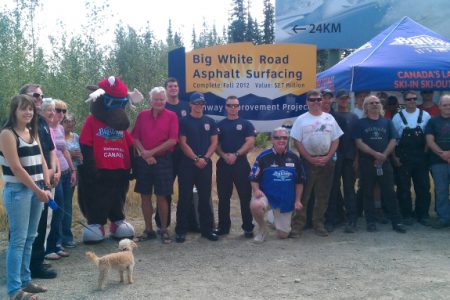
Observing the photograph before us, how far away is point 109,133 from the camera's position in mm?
6270

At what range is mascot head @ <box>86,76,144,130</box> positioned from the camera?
6.22 m

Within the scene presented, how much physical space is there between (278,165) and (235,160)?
1.93 ft

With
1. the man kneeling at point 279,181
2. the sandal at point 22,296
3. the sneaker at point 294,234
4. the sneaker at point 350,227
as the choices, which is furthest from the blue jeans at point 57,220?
the sneaker at point 350,227

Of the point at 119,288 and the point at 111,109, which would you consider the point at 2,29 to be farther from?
the point at 119,288

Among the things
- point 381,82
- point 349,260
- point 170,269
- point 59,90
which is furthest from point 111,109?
point 59,90

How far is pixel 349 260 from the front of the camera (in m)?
5.61

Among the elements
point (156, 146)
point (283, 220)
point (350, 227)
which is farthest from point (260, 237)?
point (156, 146)

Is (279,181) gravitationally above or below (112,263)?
above

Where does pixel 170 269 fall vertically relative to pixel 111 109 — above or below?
below

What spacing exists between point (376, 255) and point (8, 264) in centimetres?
402

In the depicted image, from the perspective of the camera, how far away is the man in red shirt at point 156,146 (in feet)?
20.6

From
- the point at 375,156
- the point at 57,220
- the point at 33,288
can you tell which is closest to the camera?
the point at 33,288

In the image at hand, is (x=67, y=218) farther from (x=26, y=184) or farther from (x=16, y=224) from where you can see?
(x=26, y=184)

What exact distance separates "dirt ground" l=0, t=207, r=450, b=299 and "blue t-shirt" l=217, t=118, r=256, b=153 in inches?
49.5
